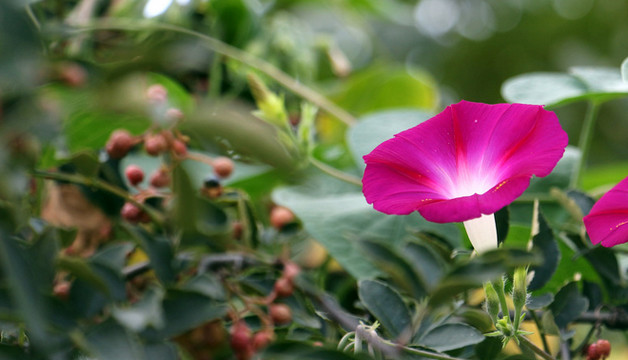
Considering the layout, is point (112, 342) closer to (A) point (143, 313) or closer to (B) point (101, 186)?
(A) point (143, 313)

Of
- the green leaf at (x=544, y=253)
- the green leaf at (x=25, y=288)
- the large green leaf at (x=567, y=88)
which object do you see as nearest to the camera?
the green leaf at (x=25, y=288)

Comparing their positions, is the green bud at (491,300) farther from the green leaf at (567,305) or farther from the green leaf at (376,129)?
the green leaf at (376,129)

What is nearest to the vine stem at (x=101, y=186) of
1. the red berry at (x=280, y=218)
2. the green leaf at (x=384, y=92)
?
the red berry at (x=280, y=218)

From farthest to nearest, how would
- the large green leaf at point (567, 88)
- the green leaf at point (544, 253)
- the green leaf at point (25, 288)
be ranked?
1. the large green leaf at point (567, 88)
2. the green leaf at point (544, 253)
3. the green leaf at point (25, 288)

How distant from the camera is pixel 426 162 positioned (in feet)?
1.02

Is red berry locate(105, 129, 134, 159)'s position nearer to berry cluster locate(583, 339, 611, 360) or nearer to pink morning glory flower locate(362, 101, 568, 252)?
pink morning glory flower locate(362, 101, 568, 252)

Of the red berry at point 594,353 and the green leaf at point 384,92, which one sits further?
the green leaf at point 384,92

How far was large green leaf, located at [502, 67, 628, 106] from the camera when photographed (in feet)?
1.40

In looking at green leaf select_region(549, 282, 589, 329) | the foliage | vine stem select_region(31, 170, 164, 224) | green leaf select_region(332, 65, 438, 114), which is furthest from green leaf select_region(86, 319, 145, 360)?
green leaf select_region(332, 65, 438, 114)

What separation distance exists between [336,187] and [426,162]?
0.23 meters

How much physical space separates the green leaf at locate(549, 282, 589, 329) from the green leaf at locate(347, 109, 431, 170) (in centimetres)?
20

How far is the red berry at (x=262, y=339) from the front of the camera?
1.16 ft

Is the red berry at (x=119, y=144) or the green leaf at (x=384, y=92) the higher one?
the red berry at (x=119, y=144)

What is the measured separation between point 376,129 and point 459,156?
8.7 inches
